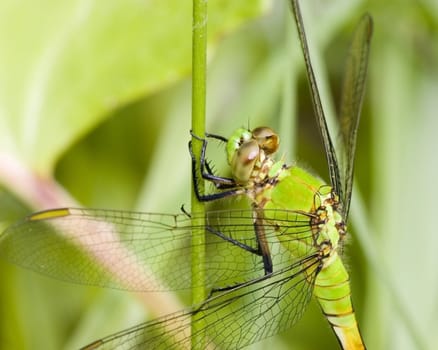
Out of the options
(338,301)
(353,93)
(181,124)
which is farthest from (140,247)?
(181,124)

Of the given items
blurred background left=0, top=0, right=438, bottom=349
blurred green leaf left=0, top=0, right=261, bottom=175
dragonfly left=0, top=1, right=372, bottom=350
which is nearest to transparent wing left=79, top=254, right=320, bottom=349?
dragonfly left=0, top=1, right=372, bottom=350

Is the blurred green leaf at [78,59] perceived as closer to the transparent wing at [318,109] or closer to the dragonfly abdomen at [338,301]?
the transparent wing at [318,109]

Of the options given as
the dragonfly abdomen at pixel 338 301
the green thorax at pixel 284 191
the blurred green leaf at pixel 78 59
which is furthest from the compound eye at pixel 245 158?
the blurred green leaf at pixel 78 59

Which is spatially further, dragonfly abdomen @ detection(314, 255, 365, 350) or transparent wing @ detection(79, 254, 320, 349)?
dragonfly abdomen @ detection(314, 255, 365, 350)

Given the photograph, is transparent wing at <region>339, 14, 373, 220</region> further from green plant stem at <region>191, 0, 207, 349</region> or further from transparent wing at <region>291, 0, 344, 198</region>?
green plant stem at <region>191, 0, 207, 349</region>

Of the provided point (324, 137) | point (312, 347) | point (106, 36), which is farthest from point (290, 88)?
point (312, 347)

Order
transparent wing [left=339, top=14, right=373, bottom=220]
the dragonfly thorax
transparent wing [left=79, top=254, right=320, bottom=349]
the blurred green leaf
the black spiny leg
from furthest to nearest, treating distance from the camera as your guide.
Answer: the blurred green leaf
transparent wing [left=339, top=14, right=373, bottom=220]
the dragonfly thorax
transparent wing [left=79, top=254, right=320, bottom=349]
the black spiny leg

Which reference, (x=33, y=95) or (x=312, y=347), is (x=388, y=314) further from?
(x=33, y=95)
